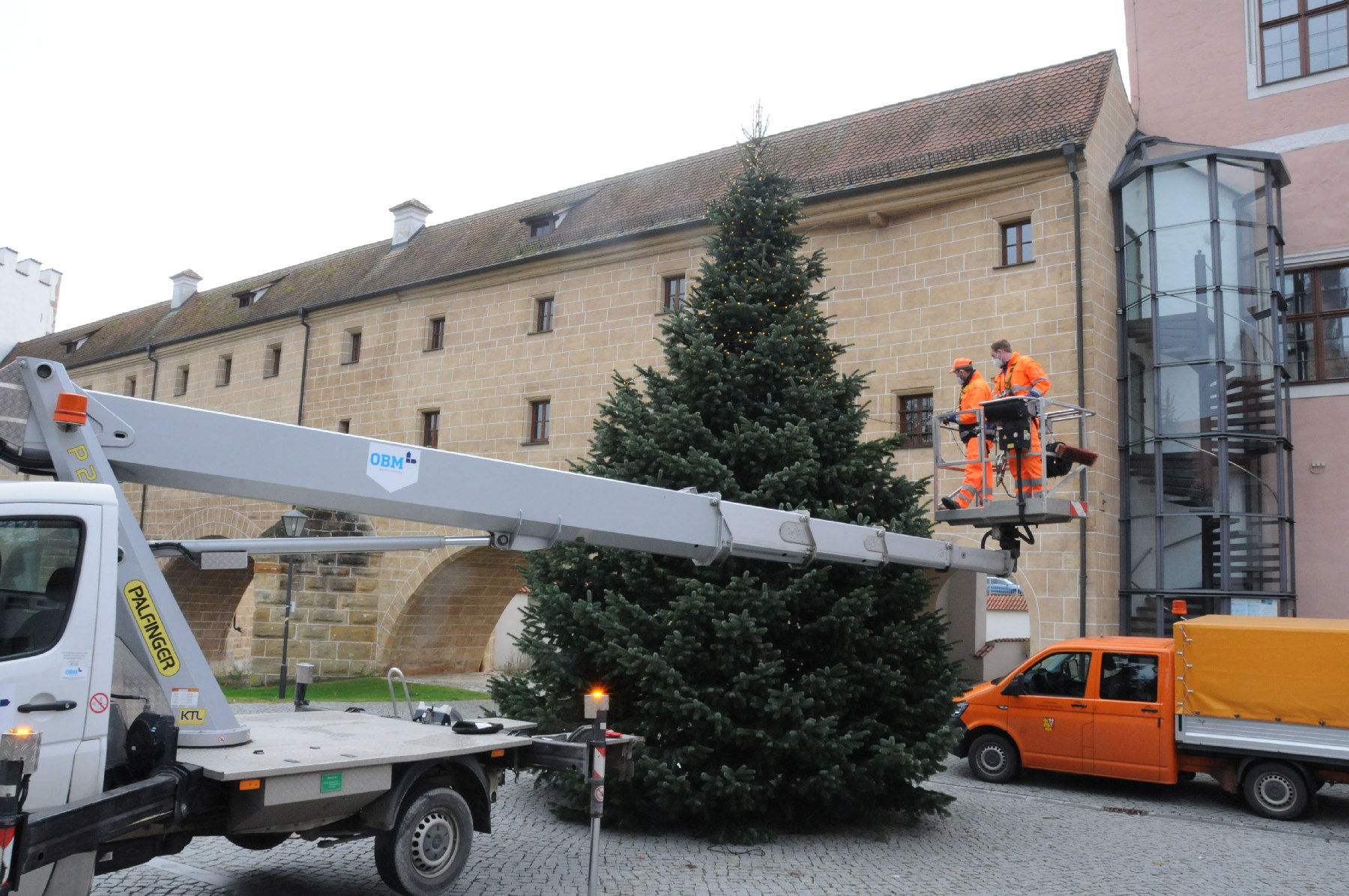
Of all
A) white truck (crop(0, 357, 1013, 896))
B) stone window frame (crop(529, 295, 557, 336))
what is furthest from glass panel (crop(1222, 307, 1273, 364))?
stone window frame (crop(529, 295, 557, 336))

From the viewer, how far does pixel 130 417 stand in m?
4.61

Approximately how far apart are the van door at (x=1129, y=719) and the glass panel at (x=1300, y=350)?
8315mm

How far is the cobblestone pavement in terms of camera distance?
6.68m

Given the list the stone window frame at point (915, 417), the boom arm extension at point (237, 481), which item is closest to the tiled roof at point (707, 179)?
the stone window frame at point (915, 417)

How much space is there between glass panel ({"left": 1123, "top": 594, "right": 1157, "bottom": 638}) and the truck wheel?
12901mm

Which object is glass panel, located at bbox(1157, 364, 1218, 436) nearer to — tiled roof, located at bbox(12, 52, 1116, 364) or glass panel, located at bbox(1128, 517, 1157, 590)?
glass panel, located at bbox(1128, 517, 1157, 590)

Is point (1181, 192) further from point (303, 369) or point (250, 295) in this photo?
point (250, 295)

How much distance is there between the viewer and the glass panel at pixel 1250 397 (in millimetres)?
15891

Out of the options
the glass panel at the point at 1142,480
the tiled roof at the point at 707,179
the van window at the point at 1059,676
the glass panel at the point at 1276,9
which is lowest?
the van window at the point at 1059,676

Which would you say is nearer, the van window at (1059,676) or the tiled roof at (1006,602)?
the van window at (1059,676)

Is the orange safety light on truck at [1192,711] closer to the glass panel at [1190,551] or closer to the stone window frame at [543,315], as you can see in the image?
the glass panel at [1190,551]

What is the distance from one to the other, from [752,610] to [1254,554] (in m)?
11.3

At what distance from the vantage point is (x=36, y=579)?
458 cm

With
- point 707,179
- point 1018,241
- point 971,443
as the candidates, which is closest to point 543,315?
point 707,179
